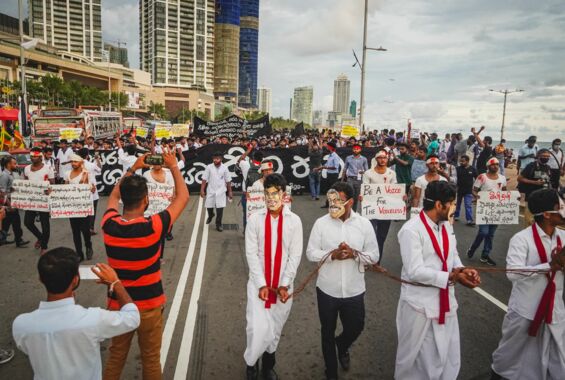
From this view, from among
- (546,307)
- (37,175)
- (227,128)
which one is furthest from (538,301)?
(227,128)

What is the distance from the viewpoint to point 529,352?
3408mm

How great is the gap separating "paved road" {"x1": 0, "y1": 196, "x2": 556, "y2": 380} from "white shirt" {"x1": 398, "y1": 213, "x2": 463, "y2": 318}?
1.11 meters

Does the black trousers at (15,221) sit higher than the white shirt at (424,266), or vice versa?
the white shirt at (424,266)

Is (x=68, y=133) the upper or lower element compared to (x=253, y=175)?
upper

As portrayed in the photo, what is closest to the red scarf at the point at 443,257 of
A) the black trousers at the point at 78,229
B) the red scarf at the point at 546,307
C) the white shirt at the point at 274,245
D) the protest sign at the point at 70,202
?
the red scarf at the point at 546,307

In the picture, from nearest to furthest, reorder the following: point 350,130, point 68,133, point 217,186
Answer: point 217,186, point 68,133, point 350,130

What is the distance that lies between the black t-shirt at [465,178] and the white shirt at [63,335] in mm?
9900

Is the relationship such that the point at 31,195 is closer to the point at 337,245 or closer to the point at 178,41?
the point at 337,245

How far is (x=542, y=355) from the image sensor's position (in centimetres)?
333

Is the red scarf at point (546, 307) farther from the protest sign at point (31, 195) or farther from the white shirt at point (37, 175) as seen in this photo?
the white shirt at point (37, 175)

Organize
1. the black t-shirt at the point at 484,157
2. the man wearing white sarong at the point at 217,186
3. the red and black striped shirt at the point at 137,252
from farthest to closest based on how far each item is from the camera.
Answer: the black t-shirt at the point at 484,157, the man wearing white sarong at the point at 217,186, the red and black striped shirt at the point at 137,252

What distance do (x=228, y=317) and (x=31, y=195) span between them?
487 centimetres

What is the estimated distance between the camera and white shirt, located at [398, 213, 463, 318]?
3007mm

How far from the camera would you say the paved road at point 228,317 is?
12.7 ft
